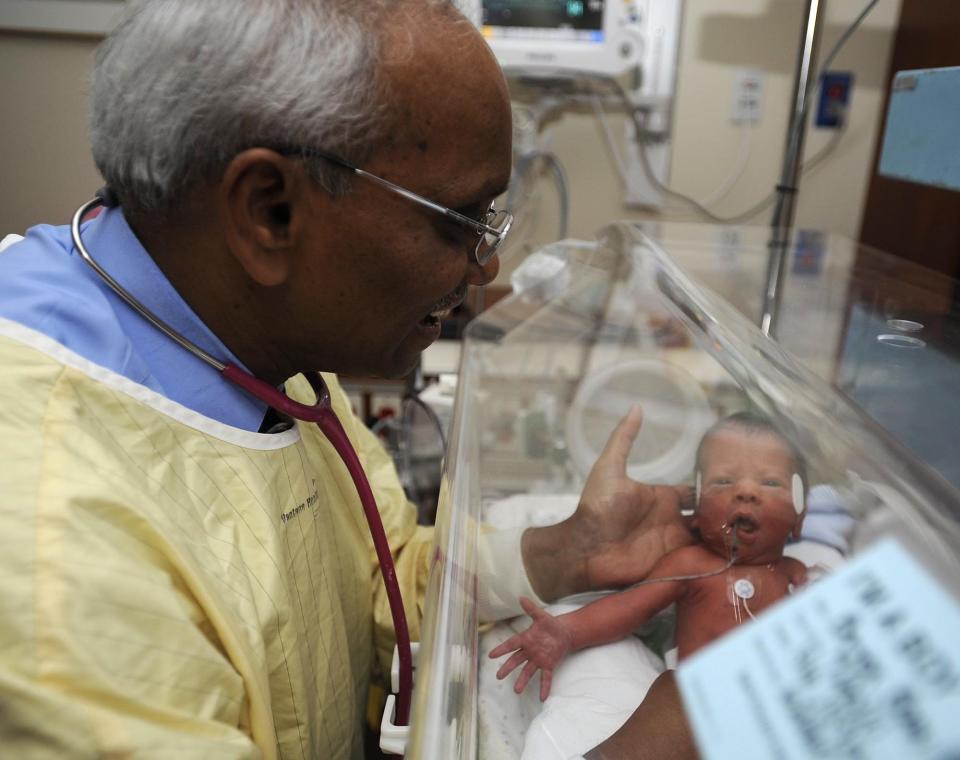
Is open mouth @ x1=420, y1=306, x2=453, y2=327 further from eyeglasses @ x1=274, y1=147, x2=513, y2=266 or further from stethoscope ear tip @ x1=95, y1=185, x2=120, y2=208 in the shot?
stethoscope ear tip @ x1=95, y1=185, x2=120, y2=208

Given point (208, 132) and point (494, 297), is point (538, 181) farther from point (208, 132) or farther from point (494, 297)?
→ point (208, 132)

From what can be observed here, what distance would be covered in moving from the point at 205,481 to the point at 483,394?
0.94m

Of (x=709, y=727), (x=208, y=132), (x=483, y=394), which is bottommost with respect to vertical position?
(x=483, y=394)

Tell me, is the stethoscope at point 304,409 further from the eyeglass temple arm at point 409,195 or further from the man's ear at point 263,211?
the eyeglass temple arm at point 409,195

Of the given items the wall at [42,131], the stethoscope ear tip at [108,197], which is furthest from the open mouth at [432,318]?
the wall at [42,131]

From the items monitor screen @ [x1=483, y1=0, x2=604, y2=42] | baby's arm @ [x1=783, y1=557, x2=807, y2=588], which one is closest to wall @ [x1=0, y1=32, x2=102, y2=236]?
monitor screen @ [x1=483, y1=0, x2=604, y2=42]

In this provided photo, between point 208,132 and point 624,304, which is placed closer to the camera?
point 208,132

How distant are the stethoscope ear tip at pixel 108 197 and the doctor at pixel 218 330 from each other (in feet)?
0.07

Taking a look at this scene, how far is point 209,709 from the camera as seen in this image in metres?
0.57

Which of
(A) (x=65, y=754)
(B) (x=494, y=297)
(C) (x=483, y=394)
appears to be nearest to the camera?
(A) (x=65, y=754)

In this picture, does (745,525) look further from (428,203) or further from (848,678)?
(848,678)

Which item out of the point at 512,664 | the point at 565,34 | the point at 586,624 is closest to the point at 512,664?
the point at 512,664

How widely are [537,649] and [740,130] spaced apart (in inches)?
72.9

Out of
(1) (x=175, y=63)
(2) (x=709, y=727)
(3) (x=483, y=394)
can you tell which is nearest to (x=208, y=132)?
(1) (x=175, y=63)
